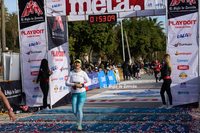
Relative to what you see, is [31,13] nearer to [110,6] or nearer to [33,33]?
[33,33]

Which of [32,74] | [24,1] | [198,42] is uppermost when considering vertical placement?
[24,1]

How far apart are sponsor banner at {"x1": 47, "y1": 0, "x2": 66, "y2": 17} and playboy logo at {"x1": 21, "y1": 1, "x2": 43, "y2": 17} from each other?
57 cm

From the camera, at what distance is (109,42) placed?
4203 centimetres

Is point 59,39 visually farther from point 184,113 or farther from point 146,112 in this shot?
point 184,113

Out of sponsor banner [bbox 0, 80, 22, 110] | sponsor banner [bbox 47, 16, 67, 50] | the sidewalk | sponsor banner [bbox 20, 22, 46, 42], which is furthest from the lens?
sponsor banner [bbox 47, 16, 67, 50]

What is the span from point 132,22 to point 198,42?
5321cm

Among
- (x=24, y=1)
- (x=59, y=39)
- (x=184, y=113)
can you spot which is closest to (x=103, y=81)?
(x=59, y=39)

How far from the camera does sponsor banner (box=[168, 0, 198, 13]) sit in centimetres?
1040

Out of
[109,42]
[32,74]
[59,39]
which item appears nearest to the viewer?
[32,74]

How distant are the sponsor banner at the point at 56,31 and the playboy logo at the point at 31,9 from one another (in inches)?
21.8

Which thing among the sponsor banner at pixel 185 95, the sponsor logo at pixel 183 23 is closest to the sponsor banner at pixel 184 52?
the sponsor logo at pixel 183 23

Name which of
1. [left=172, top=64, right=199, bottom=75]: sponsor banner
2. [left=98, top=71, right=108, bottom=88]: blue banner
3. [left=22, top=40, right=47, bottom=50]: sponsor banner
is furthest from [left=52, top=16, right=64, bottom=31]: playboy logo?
[left=98, top=71, right=108, bottom=88]: blue banner

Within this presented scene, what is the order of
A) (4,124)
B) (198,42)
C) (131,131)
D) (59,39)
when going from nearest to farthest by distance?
(131,131) → (4,124) → (198,42) → (59,39)

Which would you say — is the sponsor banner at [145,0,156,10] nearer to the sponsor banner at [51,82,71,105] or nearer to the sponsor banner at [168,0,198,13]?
the sponsor banner at [168,0,198,13]
